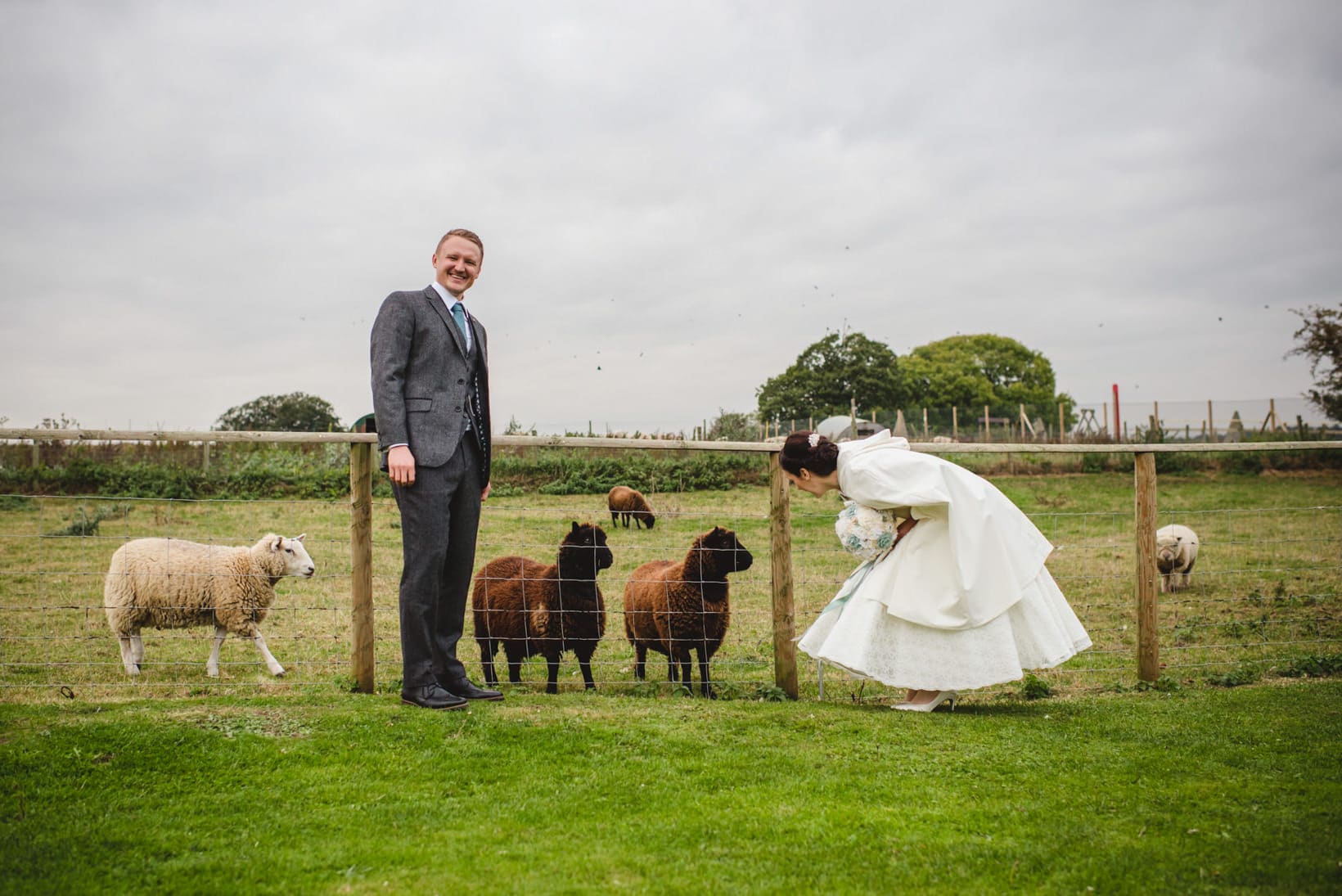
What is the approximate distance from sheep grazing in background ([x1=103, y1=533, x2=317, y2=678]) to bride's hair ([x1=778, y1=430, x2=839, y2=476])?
4511 mm

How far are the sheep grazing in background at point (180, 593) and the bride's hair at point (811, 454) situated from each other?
4.51 m

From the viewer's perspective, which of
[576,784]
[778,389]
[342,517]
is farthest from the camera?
[778,389]

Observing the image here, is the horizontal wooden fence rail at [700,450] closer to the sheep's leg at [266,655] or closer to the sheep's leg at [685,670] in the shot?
the sheep's leg at [685,670]

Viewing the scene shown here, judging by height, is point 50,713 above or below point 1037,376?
below

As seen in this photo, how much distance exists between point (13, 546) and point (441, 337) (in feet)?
35.7

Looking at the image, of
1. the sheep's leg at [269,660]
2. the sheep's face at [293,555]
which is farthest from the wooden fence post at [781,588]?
the sheep's face at [293,555]

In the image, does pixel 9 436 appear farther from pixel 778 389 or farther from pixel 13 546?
pixel 778 389

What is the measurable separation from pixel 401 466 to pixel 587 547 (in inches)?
73.6

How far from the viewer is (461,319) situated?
4.64 m

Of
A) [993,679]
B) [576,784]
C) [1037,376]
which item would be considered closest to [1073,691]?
[993,679]

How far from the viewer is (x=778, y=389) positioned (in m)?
65.2

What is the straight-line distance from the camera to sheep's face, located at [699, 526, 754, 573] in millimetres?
5844

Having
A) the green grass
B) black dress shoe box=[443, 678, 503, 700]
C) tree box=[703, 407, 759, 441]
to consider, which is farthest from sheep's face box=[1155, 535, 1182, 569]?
tree box=[703, 407, 759, 441]

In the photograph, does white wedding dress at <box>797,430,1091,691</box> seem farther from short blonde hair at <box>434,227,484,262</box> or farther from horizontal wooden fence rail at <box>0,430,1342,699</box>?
short blonde hair at <box>434,227,484,262</box>
